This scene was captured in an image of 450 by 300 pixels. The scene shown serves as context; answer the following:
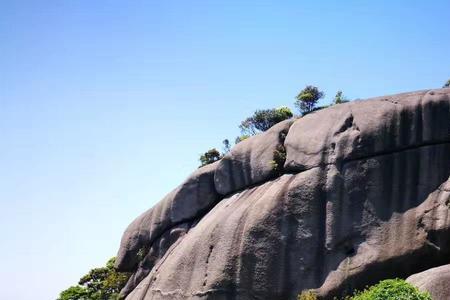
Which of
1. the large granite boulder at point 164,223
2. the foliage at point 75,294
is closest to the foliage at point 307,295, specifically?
the large granite boulder at point 164,223

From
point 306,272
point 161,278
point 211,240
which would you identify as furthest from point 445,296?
point 161,278

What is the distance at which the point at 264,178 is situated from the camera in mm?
27844

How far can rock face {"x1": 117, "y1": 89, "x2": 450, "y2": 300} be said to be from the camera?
2319cm

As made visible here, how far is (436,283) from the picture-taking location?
64.4 feet

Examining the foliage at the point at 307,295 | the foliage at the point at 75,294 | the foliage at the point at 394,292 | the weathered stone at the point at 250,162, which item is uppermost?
the weathered stone at the point at 250,162

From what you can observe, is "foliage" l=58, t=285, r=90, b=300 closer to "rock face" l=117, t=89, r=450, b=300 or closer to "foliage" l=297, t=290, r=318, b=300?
"rock face" l=117, t=89, r=450, b=300

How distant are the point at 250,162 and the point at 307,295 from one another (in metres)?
7.66

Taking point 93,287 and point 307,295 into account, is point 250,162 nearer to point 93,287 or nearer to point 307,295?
point 307,295

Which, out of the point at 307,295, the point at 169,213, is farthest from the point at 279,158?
the point at 169,213

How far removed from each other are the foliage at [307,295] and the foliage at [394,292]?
2314 millimetres

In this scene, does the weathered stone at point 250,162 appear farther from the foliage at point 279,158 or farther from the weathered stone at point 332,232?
the weathered stone at point 332,232

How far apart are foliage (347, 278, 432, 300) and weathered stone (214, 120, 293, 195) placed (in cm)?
831

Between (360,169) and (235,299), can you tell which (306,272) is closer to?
(235,299)

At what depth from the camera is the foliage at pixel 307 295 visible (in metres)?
23.0
